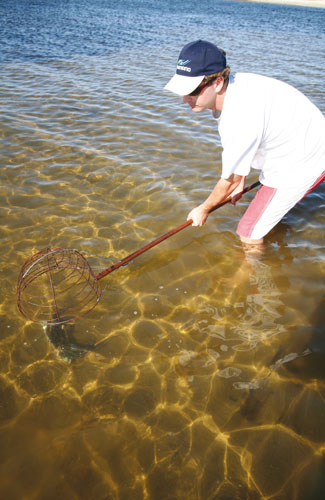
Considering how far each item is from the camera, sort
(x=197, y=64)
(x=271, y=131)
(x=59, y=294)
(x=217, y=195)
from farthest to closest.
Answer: (x=59, y=294) < (x=217, y=195) < (x=271, y=131) < (x=197, y=64)

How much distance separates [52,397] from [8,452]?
1.67 ft

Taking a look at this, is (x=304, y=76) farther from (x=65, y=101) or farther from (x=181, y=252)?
(x=181, y=252)

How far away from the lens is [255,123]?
8.66ft

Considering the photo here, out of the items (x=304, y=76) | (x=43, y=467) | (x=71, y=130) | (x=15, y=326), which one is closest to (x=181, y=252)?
(x=15, y=326)

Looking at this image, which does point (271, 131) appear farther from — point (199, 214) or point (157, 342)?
point (157, 342)

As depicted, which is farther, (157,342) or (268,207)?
(268,207)

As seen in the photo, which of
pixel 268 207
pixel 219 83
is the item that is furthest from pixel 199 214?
pixel 219 83

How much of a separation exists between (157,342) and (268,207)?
2051 mm

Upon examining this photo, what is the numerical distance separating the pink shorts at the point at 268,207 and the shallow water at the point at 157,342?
0.55 m

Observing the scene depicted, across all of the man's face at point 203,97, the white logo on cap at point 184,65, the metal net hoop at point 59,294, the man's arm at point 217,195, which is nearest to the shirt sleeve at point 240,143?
the man's arm at point 217,195

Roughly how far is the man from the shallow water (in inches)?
46.0

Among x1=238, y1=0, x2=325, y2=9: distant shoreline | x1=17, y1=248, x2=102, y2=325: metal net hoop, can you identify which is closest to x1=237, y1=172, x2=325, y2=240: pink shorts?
x1=17, y1=248, x2=102, y2=325: metal net hoop

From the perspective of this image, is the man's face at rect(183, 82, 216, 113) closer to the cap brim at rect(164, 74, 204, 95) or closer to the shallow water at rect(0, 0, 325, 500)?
the cap brim at rect(164, 74, 204, 95)

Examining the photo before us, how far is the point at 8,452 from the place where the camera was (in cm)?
248
